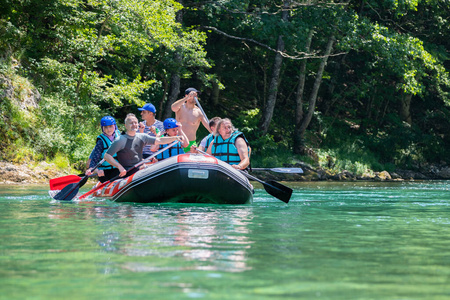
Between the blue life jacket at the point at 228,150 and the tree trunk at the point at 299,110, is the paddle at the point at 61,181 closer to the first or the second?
the blue life jacket at the point at 228,150

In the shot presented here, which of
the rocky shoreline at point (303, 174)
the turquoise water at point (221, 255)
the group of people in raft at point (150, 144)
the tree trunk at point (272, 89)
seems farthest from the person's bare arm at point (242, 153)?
the tree trunk at point (272, 89)

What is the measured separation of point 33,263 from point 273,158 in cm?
1860

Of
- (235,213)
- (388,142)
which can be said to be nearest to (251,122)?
(388,142)

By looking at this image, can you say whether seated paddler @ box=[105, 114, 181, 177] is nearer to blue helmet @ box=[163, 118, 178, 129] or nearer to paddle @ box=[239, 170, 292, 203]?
blue helmet @ box=[163, 118, 178, 129]

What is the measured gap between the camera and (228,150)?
954 centimetres

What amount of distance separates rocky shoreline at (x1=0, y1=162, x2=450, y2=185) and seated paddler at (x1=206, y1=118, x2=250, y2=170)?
256 inches

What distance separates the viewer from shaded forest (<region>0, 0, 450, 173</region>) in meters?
16.7

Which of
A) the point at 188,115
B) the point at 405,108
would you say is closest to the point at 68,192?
the point at 188,115

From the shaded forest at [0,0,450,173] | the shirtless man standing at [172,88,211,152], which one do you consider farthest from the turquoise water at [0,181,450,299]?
the shaded forest at [0,0,450,173]

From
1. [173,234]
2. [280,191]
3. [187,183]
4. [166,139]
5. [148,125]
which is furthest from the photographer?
[148,125]

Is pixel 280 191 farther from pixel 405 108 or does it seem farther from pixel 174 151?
pixel 405 108

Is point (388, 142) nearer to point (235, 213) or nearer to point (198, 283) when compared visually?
point (235, 213)

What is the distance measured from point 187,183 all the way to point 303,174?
13131mm

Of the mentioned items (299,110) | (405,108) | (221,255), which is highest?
(405,108)
